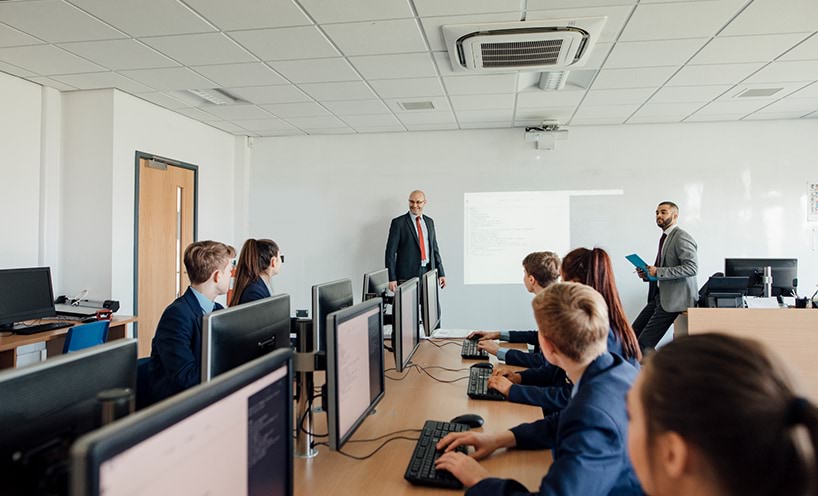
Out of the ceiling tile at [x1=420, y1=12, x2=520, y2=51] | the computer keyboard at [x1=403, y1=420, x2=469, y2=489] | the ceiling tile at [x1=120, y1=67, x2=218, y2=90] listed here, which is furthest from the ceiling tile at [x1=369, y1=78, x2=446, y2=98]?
the computer keyboard at [x1=403, y1=420, x2=469, y2=489]

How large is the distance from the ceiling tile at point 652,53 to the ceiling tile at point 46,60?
367 cm

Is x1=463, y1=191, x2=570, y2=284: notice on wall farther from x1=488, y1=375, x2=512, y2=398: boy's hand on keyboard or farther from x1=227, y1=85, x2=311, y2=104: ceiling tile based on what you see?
x1=488, y1=375, x2=512, y2=398: boy's hand on keyboard

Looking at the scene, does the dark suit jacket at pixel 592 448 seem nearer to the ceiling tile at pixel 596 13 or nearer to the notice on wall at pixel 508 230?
the ceiling tile at pixel 596 13

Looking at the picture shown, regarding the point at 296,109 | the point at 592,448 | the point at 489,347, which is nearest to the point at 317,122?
the point at 296,109

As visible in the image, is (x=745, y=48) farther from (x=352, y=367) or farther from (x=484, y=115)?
(x=352, y=367)

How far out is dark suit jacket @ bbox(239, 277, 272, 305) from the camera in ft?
8.14

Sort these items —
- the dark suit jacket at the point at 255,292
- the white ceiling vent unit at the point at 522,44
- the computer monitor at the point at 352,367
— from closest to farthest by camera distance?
the computer monitor at the point at 352,367 < the dark suit jacket at the point at 255,292 < the white ceiling vent unit at the point at 522,44

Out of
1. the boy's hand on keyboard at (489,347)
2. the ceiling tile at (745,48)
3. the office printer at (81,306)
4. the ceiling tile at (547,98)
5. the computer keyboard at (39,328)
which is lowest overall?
the computer keyboard at (39,328)

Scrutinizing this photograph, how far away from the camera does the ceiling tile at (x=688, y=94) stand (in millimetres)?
4207

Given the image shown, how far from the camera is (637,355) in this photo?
6.16 ft

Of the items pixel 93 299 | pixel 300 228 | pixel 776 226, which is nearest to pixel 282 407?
pixel 93 299

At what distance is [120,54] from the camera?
3.45 metres

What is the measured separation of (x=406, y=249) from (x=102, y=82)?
3058 mm

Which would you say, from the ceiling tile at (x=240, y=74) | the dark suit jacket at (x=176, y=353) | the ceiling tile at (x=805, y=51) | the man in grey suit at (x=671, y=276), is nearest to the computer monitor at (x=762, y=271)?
the man in grey suit at (x=671, y=276)
